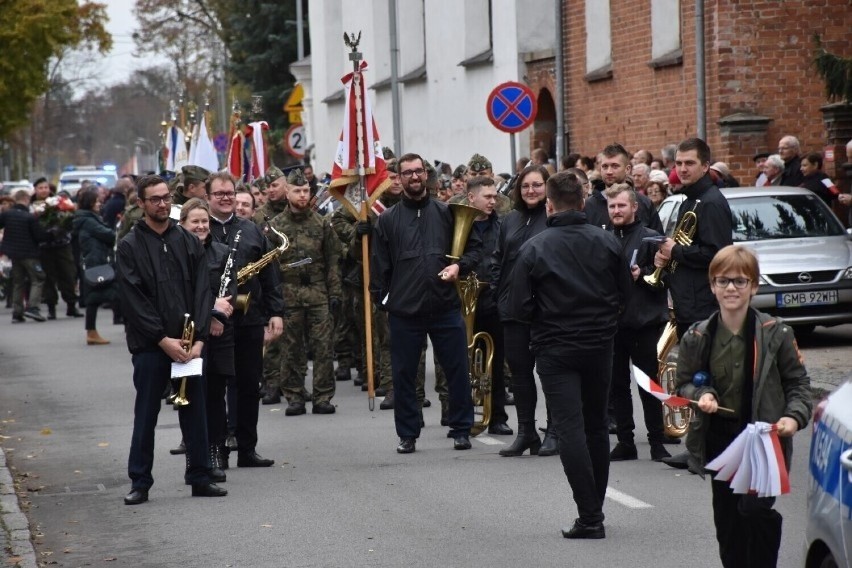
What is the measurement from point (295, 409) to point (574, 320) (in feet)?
19.1

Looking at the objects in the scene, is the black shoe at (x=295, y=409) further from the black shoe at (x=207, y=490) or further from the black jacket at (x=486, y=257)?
the black shoe at (x=207, y=490)

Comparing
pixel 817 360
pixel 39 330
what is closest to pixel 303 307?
→ pixel 817 360

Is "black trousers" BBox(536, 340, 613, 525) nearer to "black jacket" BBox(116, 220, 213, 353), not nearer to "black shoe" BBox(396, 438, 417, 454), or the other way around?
"black jacket" BBox(116, 220, 213, 353)

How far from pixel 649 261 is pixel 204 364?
114 inches

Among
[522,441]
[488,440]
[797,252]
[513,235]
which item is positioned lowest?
[488,440]

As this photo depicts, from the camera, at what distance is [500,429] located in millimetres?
12211

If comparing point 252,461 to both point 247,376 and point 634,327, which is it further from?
point 634,327

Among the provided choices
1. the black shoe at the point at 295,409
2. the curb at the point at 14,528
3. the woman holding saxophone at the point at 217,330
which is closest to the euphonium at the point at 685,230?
the woman holding saxophone at the point at 217,330

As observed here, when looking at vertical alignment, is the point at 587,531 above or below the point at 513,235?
below

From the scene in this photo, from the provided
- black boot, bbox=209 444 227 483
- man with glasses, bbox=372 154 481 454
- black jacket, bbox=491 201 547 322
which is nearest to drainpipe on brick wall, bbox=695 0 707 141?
man with glasses, bbox=372 154 481 454

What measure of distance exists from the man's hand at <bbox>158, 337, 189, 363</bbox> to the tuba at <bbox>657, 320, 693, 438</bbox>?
10.4ft

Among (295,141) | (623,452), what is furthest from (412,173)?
(295,141)

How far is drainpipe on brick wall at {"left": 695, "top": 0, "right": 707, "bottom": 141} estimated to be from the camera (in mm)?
22750

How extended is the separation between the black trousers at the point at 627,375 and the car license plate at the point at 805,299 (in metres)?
6.07
